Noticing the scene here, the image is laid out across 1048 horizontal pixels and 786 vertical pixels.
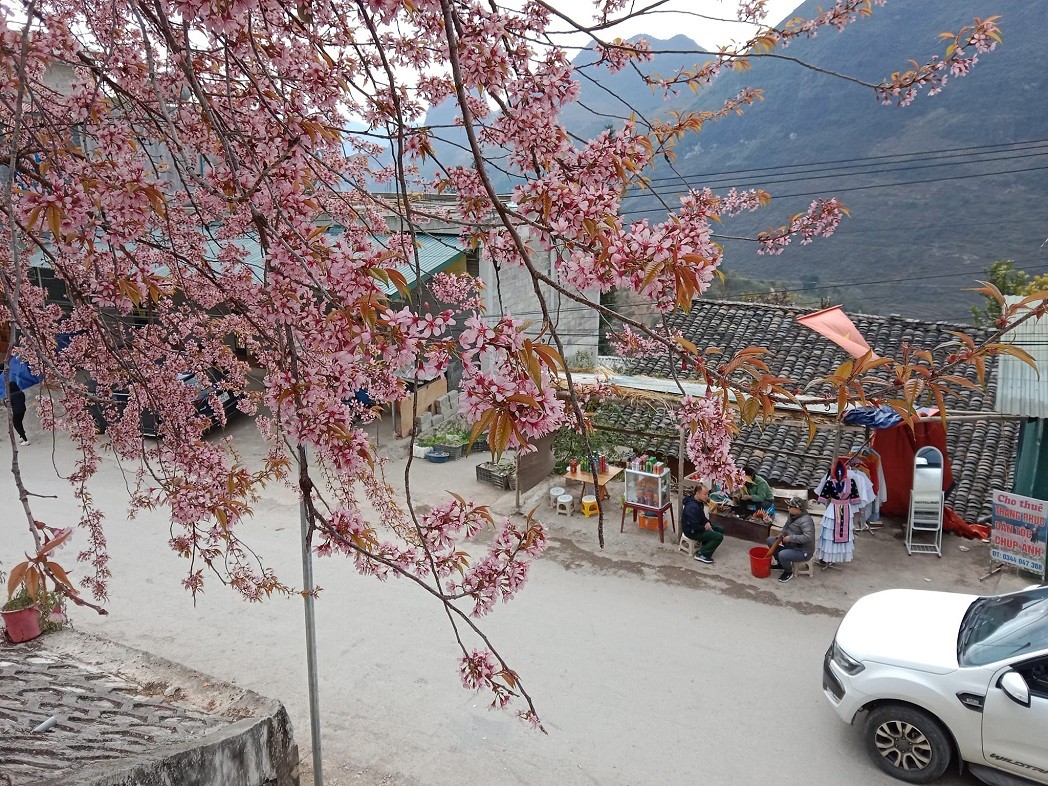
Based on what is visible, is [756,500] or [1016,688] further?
[756,500]

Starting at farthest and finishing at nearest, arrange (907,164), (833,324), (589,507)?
(907,164) < (589,507) < (833,324)

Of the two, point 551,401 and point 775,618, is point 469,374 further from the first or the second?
point 775,618

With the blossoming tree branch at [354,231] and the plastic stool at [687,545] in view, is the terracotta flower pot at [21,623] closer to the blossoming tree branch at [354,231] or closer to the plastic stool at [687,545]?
the blossoming tree branch at [354,231]

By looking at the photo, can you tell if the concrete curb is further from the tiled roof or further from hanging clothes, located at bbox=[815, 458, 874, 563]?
hanging clothes, located at bbox=[815, 458, 874, 563]

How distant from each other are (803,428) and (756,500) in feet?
4.28

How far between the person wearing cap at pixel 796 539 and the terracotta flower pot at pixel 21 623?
6.78m

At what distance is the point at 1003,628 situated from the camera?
4715mm

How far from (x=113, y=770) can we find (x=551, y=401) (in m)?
1.97

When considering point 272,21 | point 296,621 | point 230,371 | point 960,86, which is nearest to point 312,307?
point 272,21

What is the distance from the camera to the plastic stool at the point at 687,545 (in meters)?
8.28

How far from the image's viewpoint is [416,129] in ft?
9.20

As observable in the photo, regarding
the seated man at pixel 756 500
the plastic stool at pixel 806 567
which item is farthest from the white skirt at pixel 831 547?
the seated man at pixel 756 500

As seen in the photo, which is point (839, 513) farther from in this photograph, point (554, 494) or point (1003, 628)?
point (554, 494)

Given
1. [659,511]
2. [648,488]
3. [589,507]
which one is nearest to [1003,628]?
[659,511]
